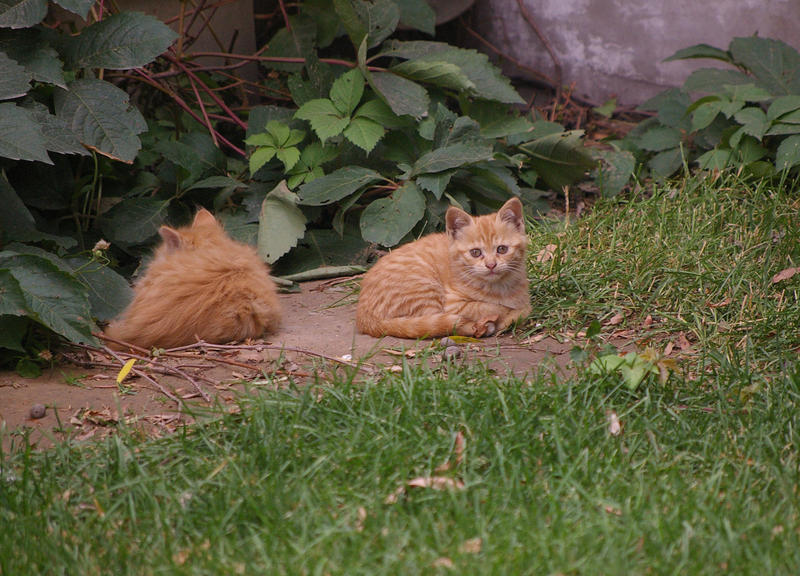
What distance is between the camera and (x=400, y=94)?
5.75 metres

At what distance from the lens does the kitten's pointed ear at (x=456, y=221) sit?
4.54m

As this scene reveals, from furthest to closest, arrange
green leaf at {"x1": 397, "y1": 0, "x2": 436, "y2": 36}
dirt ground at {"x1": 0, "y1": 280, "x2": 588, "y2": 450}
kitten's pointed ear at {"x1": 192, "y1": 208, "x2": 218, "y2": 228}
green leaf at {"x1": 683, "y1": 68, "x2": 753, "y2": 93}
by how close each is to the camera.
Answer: green leaf at {"x1": 397, "y1": 0, "x2": 436, "y2": 36} < green leaf at {"x1": 683, "y1": 68, "x2": 753, "y2": 93} < kitten's pointed ear at {"x1": 192, "y1": 208, "x2": 218, "y2": 228} < dirt ground at {"x1": 0, "y1": 280, "x2": 588, "y2": 450}

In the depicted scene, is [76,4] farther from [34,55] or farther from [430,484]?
[430,484]

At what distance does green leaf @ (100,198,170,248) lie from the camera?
17.7ft

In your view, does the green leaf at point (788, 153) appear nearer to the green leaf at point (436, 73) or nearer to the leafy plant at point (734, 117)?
the leafy plant at point (734, 117)

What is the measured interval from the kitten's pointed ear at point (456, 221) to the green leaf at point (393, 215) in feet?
2.66

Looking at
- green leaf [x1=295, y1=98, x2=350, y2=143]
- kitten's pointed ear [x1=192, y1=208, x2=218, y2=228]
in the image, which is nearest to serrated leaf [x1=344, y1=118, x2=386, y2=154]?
green leaf [x1=295, y1=98, x2=350, y2=143]

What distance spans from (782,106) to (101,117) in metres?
4.59

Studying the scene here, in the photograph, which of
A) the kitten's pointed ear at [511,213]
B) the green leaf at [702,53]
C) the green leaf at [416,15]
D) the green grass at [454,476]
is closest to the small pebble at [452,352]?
the green grass at [454,476]

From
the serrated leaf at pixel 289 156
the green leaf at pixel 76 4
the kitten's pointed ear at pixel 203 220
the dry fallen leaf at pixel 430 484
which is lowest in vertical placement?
the kitten's pointed ear at pixel 203 220

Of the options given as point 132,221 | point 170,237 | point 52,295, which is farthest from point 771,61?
point 52,295

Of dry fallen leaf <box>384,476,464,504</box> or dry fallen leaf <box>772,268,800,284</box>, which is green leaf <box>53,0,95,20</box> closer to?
dry fallen leaf <box>384,476,464,504</box>

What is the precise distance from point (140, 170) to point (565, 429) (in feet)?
13.0

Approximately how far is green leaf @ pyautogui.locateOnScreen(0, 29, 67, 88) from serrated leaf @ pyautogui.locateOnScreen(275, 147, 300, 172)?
1.56m
